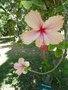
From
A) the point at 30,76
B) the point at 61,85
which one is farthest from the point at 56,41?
the point at 30,76

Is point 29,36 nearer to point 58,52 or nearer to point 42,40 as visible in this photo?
point 42,40

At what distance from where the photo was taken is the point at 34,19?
56 cm

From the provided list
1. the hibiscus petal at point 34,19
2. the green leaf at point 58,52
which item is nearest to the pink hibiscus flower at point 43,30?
the hibiscus petal at point 34,19

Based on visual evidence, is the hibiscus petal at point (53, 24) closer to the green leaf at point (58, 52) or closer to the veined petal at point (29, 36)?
the veined petal at point (29, 36)

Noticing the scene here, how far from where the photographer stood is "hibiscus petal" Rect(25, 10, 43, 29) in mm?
552

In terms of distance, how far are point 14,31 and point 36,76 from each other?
2695mm

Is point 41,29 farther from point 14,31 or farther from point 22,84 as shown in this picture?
point 22,84

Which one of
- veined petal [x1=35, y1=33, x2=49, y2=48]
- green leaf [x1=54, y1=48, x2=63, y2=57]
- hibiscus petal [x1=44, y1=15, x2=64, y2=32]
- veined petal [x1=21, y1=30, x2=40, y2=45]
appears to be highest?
hibiscus petal [x1=44, y1=15, x2=64, y2=32]

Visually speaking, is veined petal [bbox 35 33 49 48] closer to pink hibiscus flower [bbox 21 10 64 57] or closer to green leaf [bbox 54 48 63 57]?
pink hibiscus flower [bbox 21 10 64 57]

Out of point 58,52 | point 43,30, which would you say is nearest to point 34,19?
point 43,30

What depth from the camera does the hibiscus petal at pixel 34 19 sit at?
55 centimetres

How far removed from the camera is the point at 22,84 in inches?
200

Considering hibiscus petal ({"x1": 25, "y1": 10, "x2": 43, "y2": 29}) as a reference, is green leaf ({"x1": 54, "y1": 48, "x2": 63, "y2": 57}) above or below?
below

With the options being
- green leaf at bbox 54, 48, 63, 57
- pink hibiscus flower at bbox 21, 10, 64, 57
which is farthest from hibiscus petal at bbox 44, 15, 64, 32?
green leaf at bbox 54, 48, 63, 57
